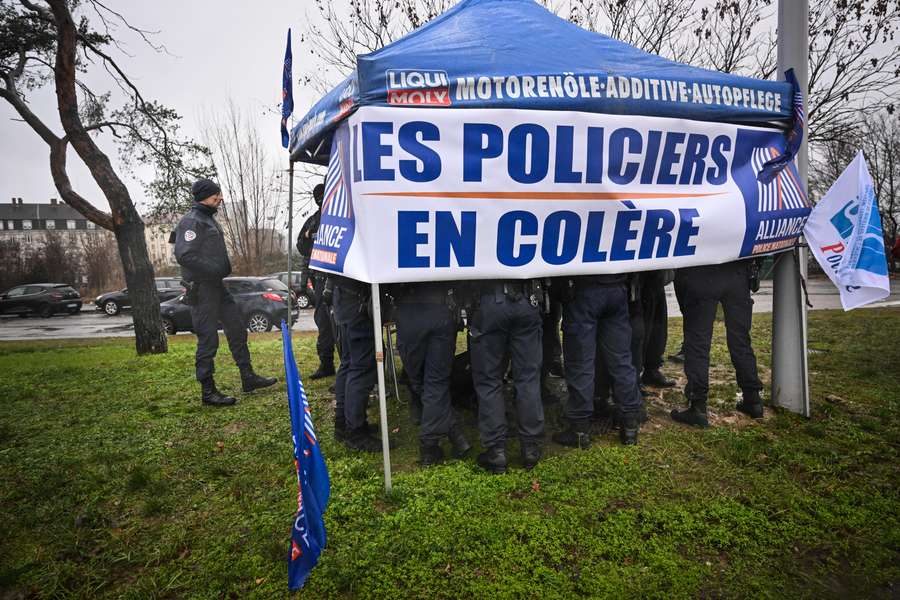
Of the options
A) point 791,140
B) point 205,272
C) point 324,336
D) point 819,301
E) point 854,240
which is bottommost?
point 819,301

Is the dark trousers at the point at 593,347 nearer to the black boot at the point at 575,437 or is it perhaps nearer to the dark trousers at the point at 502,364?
the black boot at the point at 575,437

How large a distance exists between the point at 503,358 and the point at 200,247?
349 centimetres

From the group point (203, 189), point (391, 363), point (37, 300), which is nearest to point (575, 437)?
point (391, 363)

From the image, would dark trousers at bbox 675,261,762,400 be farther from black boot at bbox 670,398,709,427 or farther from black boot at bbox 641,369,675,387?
black boot at bbox 641,369,675,387

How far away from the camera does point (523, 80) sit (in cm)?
333

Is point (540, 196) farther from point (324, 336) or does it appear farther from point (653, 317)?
point (324, 336)

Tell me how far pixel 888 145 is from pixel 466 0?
38.4 meters

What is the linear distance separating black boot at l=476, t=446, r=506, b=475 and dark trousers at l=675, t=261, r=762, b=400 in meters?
1.94

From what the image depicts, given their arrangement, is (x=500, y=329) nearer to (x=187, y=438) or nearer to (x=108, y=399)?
(x=187, y=438)

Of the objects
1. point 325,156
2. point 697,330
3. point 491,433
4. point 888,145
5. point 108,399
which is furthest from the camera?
point 888,145

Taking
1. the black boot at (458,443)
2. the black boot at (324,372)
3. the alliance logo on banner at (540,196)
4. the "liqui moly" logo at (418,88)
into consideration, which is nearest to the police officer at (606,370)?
the alliance logo on banner at (540,196)

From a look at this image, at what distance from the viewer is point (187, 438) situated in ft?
13.9

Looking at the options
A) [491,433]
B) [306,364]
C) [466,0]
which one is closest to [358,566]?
[491,433]

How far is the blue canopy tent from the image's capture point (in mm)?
3107
